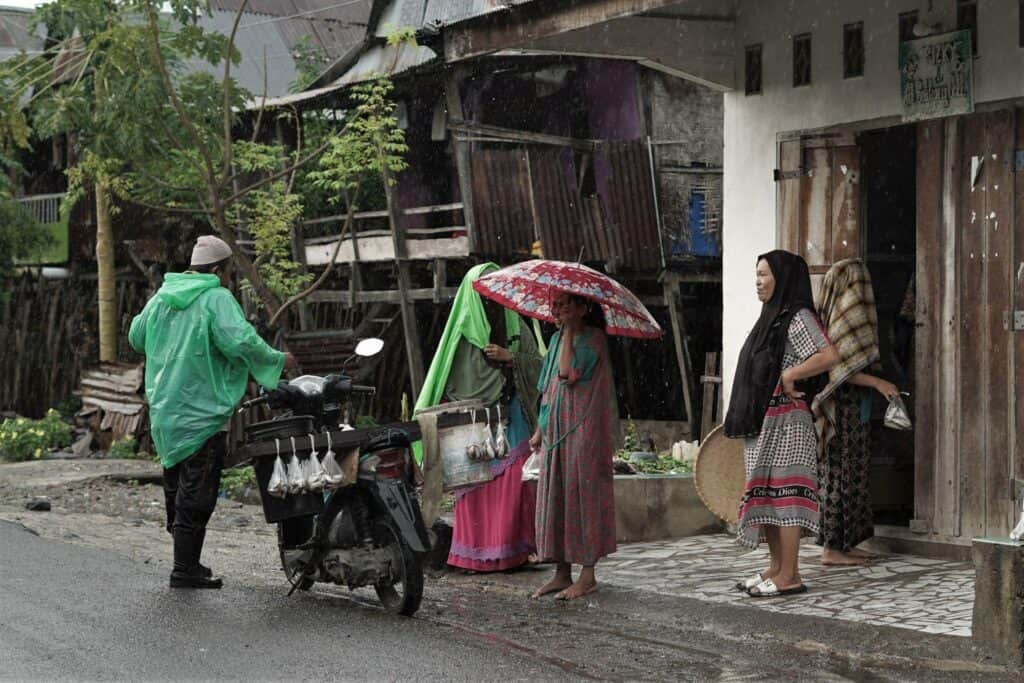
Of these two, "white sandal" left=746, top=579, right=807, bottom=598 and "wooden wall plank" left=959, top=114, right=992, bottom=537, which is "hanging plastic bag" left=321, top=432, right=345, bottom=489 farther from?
"wooden wall plank" left=959, top=114, right=992, bottom=537

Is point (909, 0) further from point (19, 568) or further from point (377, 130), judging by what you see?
point (377, 130)

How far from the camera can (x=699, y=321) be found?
838 inches

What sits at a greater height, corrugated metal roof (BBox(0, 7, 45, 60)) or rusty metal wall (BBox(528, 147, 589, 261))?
corrugated metal roof (BBox(0, 7, 45, 60))

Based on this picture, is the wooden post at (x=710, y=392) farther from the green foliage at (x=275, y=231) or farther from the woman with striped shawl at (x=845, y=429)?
the woman with striped shawl at (x=845, y=429)

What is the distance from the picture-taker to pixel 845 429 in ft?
29.7

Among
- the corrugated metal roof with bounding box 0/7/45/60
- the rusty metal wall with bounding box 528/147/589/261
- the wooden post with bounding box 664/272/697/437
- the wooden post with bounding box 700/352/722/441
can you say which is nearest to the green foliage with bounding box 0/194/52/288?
the corrugated metal roof with bounding box 0/7/45/60

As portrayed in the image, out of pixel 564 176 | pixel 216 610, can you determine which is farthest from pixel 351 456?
pixel 564 176

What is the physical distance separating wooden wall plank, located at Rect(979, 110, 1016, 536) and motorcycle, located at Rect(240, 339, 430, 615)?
11.3ft

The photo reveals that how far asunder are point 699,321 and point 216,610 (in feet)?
47.9

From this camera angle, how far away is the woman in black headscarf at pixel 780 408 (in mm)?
7754

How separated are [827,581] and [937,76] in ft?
10.0

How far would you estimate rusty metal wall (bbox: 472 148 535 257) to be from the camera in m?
19.8

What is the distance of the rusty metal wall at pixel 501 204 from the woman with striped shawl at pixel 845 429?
10950 millimetres

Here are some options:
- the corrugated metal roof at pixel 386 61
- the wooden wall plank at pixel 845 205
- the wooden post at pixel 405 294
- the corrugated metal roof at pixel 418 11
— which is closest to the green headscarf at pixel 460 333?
the wooden wall plank at pixel 845 205
